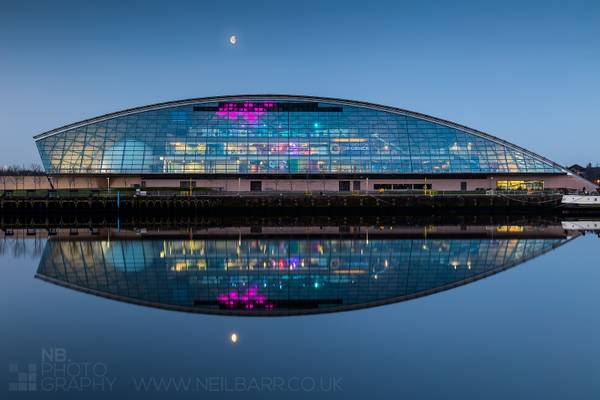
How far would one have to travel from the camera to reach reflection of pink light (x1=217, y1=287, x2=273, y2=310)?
18.5 meters

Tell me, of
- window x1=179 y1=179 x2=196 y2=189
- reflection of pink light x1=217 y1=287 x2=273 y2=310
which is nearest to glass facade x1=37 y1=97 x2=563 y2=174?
window x1=179 y1=179 x2=196 y2=189

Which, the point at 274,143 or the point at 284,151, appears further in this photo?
the point at 274,143

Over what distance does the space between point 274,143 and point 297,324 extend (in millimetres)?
72760

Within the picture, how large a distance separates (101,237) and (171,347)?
99.6 ft

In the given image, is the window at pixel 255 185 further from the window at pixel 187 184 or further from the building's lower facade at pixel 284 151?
the window at pixel 187 184

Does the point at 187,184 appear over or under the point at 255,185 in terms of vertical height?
over

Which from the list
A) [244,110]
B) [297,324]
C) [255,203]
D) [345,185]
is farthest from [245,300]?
[244,110]

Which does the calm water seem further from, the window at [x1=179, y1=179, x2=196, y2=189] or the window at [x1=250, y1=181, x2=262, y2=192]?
the window at [x1=250, y1=181, x2=262, y2=192]

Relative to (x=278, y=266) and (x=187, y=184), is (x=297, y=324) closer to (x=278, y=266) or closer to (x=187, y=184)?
(x=278, y=266)

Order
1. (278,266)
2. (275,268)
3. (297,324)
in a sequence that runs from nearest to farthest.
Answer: (297,324)
(275,268)
(278,266)

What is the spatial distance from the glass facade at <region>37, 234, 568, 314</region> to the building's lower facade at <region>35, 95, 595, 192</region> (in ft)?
153

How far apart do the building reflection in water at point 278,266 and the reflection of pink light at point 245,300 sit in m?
0.03

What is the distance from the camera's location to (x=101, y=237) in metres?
41.7

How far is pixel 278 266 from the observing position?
88.8ft
